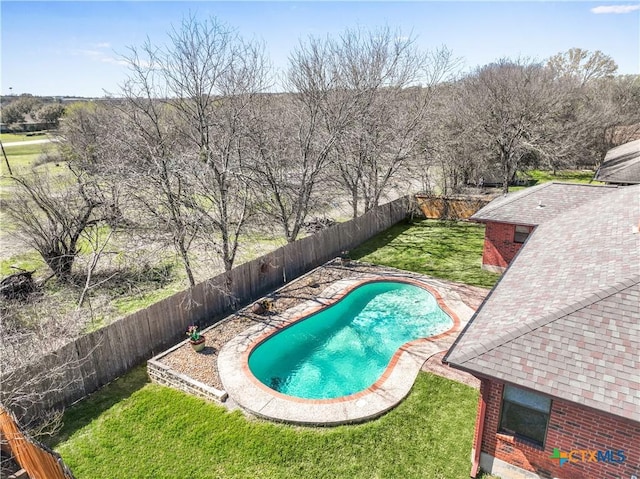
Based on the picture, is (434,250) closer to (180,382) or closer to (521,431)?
(521,431)

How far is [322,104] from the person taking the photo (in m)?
20.3

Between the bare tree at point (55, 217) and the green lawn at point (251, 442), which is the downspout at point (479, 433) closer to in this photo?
the green lawn at point (251, 442)

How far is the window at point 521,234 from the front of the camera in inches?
688

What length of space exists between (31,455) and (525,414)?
9.68 metres

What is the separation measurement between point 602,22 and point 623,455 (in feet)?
81.5

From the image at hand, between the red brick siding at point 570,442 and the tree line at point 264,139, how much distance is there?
10.8 meters

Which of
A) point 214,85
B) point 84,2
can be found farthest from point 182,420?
point 84,2

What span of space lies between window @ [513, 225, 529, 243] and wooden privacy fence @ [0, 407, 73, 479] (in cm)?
1784

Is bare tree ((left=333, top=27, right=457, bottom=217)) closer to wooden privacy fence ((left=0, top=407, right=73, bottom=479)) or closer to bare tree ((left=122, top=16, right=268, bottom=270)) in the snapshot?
bare tree ((left=122, top=16, right=268, bottom=270))

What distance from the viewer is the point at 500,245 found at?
59.9 ft

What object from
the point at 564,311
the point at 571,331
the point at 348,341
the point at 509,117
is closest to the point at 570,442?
the point at 571,331

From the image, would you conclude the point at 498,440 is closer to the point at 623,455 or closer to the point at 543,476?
the point at 543,476

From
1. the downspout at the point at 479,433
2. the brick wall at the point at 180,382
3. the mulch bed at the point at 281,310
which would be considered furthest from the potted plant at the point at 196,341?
the downspout at the point at 479,433

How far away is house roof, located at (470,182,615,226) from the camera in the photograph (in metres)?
16.6
